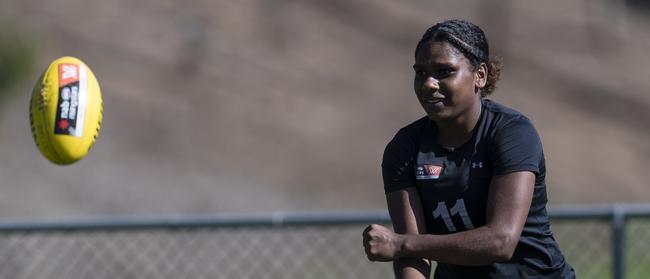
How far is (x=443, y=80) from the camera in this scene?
4129mm

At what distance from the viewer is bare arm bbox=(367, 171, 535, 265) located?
4039mm

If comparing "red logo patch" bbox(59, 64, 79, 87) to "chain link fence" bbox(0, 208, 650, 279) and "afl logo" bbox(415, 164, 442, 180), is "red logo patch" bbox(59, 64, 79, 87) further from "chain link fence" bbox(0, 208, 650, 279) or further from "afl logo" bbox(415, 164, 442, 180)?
"afl logo" bbox(415, 164, 442, 180)

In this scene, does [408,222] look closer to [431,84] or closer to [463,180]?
[463,180]

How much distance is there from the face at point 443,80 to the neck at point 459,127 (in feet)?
0.14

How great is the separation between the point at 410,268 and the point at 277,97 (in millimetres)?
14576

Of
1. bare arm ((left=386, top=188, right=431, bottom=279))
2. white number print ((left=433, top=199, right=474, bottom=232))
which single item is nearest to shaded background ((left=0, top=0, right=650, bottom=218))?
bare arm ((left=386, top=188, right=431, bottom=279))

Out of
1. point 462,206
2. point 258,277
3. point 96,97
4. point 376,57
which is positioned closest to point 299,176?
point 376,57

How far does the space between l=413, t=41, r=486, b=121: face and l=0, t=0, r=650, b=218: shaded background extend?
10.3 metres

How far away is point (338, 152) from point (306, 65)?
9.86 feet

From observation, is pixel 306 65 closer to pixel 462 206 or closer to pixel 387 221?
pixel 387 221

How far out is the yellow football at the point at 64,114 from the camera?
5.47 m

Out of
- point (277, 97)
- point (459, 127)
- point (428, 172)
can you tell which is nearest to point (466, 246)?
point (428, 172)

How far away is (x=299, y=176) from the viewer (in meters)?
16.6

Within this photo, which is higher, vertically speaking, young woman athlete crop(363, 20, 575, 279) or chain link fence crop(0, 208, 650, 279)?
young woman athlete crop(363, 20, 575, 279)
